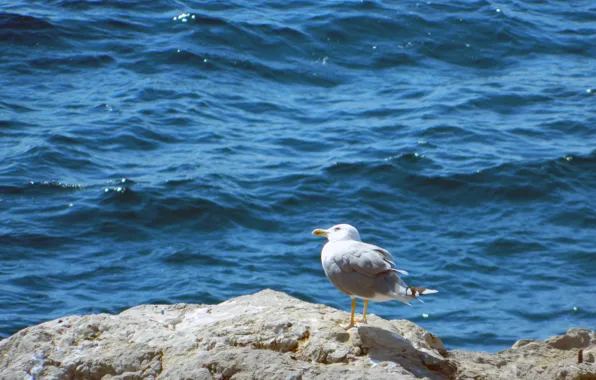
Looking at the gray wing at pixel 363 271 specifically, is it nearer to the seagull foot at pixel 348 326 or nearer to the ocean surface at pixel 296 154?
the seagull foot at pixel 348 326

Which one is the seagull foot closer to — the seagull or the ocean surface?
the seagull

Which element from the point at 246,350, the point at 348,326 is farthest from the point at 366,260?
the point at 246,350

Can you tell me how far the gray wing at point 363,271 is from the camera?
17.6ft

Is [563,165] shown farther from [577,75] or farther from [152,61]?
[152,61]

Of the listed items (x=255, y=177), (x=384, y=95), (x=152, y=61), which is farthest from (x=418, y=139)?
(x=152, y=61)

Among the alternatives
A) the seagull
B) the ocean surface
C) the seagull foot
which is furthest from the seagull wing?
the ocean surface

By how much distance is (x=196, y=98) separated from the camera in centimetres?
1505

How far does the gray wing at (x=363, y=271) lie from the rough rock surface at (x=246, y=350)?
0.23 metres

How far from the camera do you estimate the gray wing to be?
5375 millimetres

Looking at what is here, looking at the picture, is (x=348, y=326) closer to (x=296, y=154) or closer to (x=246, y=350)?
(x=246, y=350)

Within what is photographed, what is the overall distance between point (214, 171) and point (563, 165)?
508 cm

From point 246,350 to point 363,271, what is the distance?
2.92 feet

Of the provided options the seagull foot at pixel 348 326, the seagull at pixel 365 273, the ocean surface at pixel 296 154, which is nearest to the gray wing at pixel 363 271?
the seagull at pixel 365 273

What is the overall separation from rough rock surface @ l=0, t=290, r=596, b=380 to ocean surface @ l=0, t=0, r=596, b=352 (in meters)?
3.56
